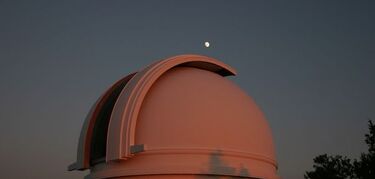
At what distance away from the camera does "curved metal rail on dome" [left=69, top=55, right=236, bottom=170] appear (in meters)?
10.8

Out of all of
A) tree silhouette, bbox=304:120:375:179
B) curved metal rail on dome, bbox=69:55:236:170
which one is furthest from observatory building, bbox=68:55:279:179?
tree silhouette, bbox=304:120:375:179

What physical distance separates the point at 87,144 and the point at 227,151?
4.25m

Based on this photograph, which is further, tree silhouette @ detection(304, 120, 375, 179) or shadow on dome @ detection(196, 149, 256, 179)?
tree silhouette @ detection(304, 120, 375, 179)

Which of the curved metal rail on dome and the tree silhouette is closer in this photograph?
the curved metal rail on dome

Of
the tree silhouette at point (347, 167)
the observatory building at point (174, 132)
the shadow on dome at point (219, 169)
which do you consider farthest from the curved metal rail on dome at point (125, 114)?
the tree silhouette at point (347, 167)

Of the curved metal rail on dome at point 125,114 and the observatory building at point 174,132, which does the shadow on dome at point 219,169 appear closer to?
the observatory building at point 174,132

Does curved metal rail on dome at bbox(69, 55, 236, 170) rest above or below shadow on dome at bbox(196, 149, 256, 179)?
above

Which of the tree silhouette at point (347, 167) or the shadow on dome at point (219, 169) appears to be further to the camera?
the tree silhouette at point (347, 167)

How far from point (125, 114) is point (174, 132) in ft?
4.66

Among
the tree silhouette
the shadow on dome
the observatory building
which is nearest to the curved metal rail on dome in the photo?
the observatory building

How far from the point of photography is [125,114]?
1102 cm

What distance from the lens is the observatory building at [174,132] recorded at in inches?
421

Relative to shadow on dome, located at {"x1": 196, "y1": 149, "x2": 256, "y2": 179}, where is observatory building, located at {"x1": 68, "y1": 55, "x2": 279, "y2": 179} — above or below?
above

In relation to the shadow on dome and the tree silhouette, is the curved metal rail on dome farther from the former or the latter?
the tree silhouette
